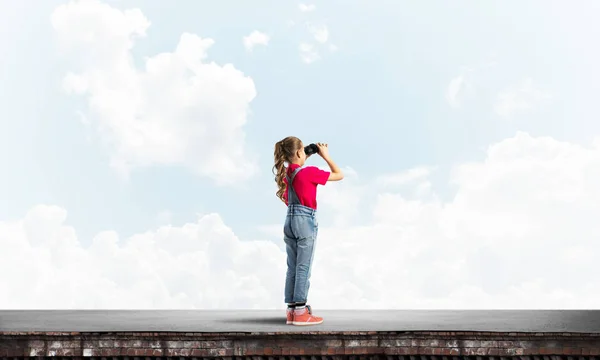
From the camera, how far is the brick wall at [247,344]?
25.2 ft

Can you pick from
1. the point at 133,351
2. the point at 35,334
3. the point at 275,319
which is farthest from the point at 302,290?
the point at 35,334

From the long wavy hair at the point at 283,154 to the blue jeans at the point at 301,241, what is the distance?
0.36 metres

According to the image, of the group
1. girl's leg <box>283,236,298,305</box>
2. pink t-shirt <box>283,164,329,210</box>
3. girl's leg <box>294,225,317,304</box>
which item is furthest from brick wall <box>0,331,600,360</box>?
pink t-shirt <box>283,164,329,210</box>

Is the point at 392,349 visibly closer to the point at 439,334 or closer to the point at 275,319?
the point at 439,334

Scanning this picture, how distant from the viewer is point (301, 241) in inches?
373

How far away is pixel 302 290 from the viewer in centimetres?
946

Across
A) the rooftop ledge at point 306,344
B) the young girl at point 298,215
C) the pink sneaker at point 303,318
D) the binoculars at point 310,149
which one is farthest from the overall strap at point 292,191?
the rooftop ledge at point 306,344

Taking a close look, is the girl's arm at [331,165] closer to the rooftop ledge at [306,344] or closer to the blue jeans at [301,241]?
the blue jeans at [301,241]

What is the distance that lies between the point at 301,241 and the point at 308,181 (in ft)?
2.53

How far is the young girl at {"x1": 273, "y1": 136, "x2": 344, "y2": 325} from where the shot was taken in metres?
9.46

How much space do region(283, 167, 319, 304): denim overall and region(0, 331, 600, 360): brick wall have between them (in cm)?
176

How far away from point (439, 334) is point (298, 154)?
3.07 m

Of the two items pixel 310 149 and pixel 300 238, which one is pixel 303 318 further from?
pixel 310 149

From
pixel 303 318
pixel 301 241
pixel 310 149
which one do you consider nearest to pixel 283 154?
pixel 310 149
